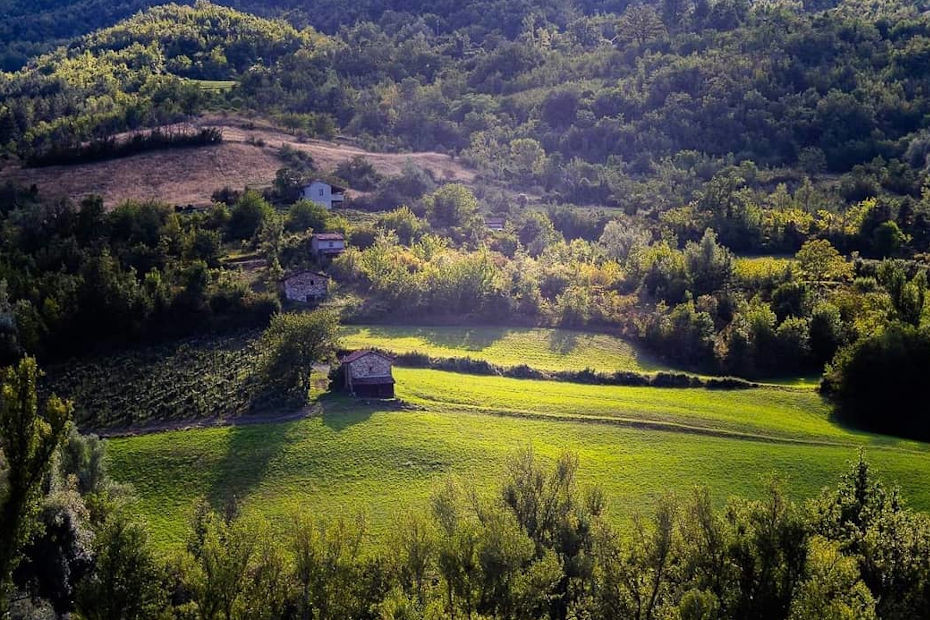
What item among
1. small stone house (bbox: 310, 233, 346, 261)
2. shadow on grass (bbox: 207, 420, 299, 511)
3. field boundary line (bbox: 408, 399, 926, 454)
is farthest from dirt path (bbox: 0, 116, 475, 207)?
field boundary line (bbox: 408, 399, 926, 454)

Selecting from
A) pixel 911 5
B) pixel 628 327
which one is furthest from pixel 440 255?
pixel 911 5

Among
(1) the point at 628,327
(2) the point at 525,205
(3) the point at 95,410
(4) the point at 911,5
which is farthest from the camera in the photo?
(4) the point at 911,5

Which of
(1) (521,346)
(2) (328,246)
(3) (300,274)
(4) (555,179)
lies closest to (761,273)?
(1) (521,346)

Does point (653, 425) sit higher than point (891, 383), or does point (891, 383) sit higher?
point (891, 383)

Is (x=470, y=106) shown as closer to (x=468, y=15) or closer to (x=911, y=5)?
(x=468, y=15)

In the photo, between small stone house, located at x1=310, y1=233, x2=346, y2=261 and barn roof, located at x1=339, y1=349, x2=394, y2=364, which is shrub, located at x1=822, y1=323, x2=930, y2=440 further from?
small stone house, located at x1=310, y1=233, x2=346, y2=261

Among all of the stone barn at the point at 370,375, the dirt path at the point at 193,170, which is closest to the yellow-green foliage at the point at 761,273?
the stone barn at the point at 370,375

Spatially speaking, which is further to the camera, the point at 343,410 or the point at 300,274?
the point at 300,274

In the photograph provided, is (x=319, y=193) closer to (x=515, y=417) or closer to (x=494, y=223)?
(x=494, y=223)
